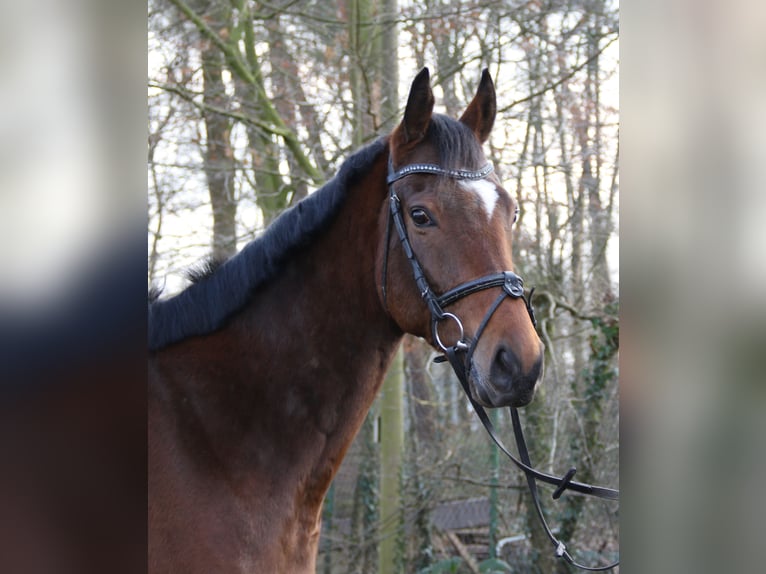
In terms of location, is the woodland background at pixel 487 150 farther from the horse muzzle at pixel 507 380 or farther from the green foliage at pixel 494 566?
the horse muzzle at pixel 507 380

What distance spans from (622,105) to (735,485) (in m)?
0.32

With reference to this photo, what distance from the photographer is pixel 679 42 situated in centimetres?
60

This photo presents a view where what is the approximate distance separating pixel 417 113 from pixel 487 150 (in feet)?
14.8

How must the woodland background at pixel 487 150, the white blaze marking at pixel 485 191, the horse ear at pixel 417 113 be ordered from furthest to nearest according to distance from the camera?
the woodland background at pixel 487 150 < the horse ear at pixel 417 113 < the white blaze marking at pixel 485 191

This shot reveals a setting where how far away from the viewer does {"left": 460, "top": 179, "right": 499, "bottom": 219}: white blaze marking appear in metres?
2.39

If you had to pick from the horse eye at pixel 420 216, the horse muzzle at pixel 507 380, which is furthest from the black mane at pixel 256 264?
the horse muzzle at pixel 507 380

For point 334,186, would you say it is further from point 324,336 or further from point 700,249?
point 700,249

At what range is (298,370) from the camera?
8.16 feet

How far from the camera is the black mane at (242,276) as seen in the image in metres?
2.57

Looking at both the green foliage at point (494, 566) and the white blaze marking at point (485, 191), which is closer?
the white blaze marking at point (485, 191)

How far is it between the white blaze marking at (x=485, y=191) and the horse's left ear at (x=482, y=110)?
405mm

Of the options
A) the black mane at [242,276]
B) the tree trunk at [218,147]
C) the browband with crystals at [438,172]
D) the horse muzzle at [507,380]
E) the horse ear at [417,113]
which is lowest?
the horse muzzle at [507,380]

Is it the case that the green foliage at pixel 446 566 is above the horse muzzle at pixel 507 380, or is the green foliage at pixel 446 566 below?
below

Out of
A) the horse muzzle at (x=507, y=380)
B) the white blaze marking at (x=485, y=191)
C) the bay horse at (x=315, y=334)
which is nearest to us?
the horse muzzle at (x=507, y=380)
